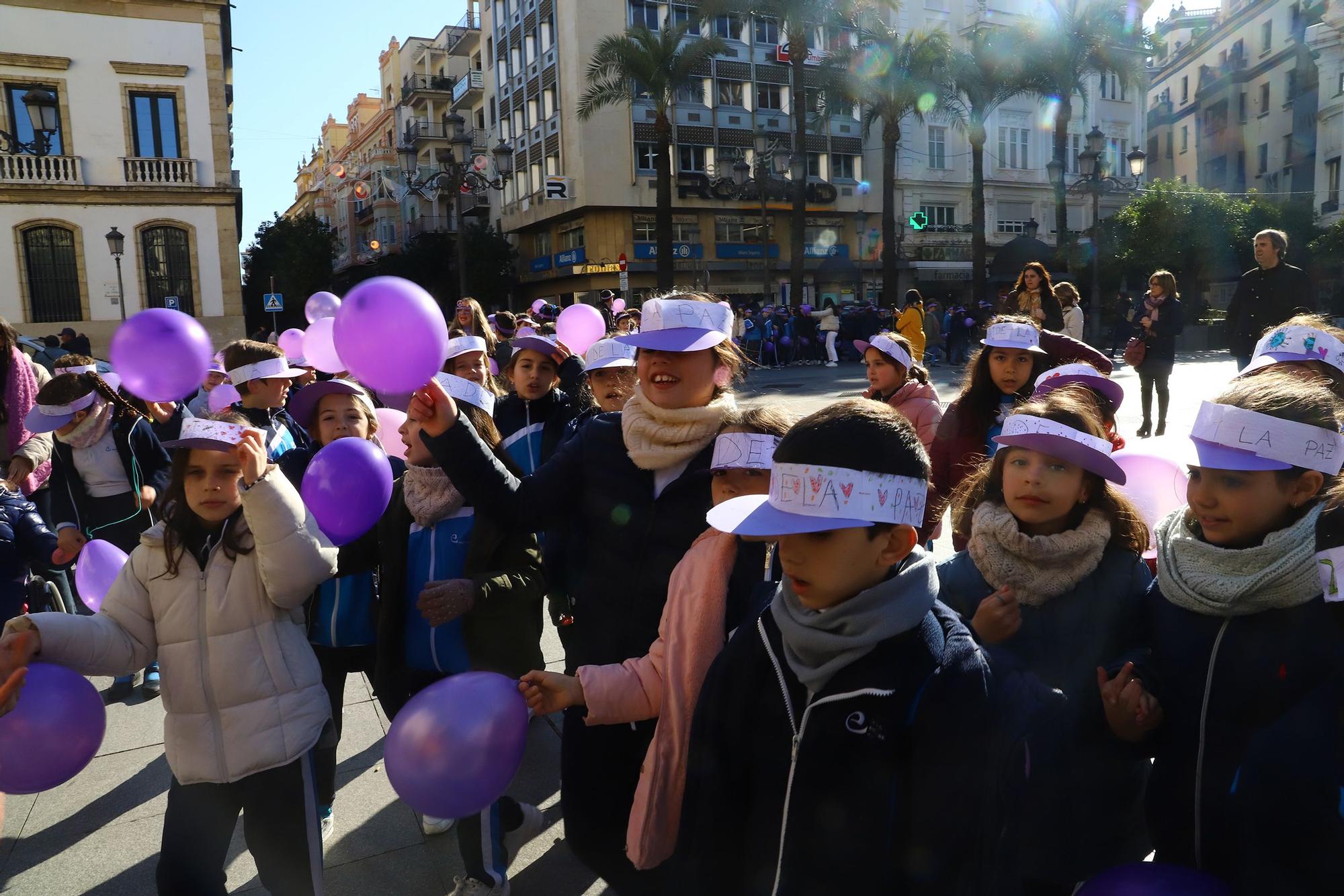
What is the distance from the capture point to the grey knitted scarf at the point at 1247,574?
184 cm

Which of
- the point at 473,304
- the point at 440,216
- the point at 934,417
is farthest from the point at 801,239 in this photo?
the point at 440,216

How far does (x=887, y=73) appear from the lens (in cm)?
3047

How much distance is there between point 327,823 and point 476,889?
789 mm

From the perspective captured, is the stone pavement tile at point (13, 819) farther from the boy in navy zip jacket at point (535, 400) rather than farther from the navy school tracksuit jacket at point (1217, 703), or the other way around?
the navy school tracksuit jacket at point (1217, 703)

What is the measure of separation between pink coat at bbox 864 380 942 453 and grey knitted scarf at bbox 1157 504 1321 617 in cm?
246

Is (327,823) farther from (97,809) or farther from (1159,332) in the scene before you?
(1159,332)

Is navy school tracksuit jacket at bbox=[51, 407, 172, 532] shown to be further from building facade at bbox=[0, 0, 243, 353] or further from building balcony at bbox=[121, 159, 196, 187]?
building balcony at bbox=[121, 159, 196, 187]

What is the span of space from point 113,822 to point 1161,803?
3515 millimetres

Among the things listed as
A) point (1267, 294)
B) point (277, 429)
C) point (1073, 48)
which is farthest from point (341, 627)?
point (1073, 48)

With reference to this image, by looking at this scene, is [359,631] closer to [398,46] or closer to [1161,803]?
[1161,803]

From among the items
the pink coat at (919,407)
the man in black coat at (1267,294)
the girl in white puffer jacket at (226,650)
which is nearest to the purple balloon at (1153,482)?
the pink coat at (919,407)

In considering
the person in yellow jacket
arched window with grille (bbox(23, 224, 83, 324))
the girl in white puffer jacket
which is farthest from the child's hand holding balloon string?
arched window with grille (bbox(23, 224, 83, 324))

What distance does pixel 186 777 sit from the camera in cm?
239

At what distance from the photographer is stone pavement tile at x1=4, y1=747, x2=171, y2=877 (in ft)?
10.8
